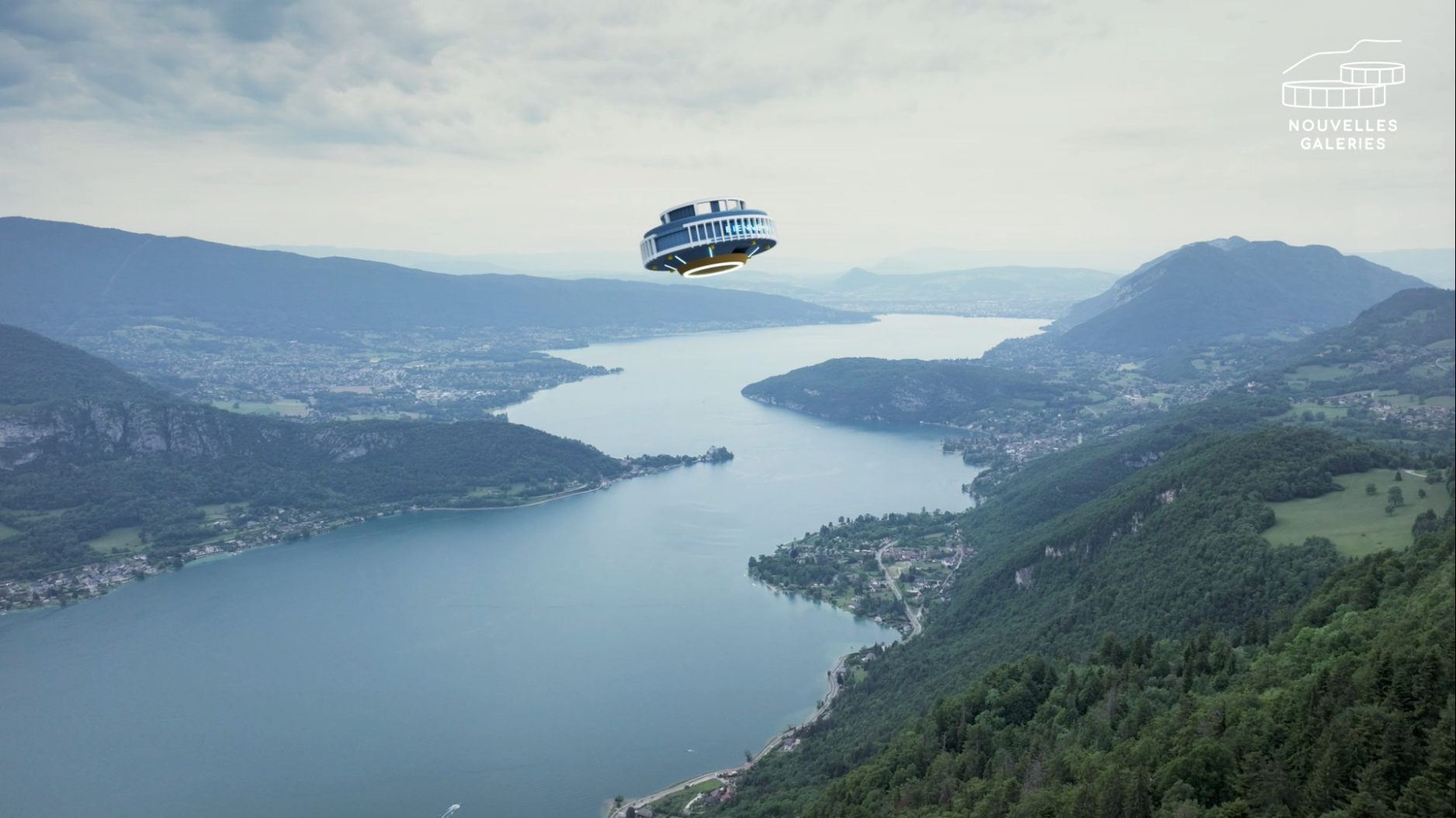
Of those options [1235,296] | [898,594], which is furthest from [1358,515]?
[1235,296]

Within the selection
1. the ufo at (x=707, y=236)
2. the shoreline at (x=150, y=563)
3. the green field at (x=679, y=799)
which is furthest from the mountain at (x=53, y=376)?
the ufo at (x=707, y=236)

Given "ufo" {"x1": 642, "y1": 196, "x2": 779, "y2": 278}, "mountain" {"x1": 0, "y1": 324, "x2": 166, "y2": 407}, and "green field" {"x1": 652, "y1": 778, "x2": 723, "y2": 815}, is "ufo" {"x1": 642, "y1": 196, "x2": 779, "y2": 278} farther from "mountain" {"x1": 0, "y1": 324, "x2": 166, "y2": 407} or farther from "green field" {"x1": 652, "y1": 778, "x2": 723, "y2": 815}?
"mountain" {"x1": 0, "y1": 324, "x2": 166, "y2": 407}

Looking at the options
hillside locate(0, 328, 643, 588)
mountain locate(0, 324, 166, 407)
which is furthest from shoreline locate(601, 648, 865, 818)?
mountain locate(0, 324, 166, 407)

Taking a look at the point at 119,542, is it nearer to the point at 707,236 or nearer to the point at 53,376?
the point at 53,376

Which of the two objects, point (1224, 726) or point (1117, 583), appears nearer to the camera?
point (1224, 726)

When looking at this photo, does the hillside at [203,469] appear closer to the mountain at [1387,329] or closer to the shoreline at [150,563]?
the shoreline at [150,563]

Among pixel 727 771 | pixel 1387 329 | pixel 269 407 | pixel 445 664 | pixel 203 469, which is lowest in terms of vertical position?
pixel 727 771
